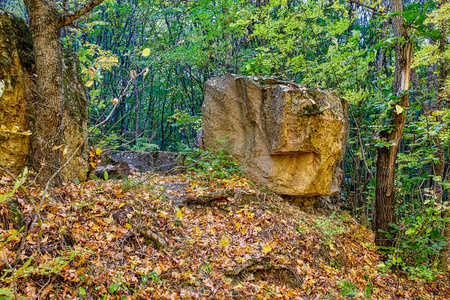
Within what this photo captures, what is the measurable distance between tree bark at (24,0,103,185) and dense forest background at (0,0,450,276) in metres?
0.22

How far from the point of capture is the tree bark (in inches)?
124

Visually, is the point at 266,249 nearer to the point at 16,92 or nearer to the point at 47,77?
the point at 47,77

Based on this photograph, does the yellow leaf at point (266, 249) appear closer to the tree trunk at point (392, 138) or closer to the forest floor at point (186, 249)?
the forest floor at point (186, 249)

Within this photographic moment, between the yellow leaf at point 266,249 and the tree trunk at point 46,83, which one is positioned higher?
the tree trunk at point 46,83

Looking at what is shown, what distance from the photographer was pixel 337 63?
21.9 feet

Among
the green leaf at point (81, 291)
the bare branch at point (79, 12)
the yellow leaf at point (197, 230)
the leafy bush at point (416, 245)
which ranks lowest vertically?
the leafy bush at point (416, 245)

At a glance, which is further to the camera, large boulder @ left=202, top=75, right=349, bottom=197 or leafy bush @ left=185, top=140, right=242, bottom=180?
leafy bush @ left=185, top=140, right=242, bottom=180

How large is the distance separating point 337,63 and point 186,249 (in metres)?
5.75

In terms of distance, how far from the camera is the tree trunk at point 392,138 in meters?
4.69

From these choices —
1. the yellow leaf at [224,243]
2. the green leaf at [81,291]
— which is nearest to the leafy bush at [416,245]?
the yellow leaf at [224,243]

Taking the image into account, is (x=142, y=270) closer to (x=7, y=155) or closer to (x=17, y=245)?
(x=17, y=245)

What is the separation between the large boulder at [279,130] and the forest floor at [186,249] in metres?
0.61

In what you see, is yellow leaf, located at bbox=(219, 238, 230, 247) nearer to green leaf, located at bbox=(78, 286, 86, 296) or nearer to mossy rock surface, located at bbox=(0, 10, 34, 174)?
green leaf, located at bbox=(78, 286, 86, 296)

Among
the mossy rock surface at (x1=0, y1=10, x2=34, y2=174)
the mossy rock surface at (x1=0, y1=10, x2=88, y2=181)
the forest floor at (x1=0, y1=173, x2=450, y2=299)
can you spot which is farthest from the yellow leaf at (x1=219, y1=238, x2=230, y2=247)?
the mossy rock surface at (x1=0, y1=10, x2=34, y2=174)
